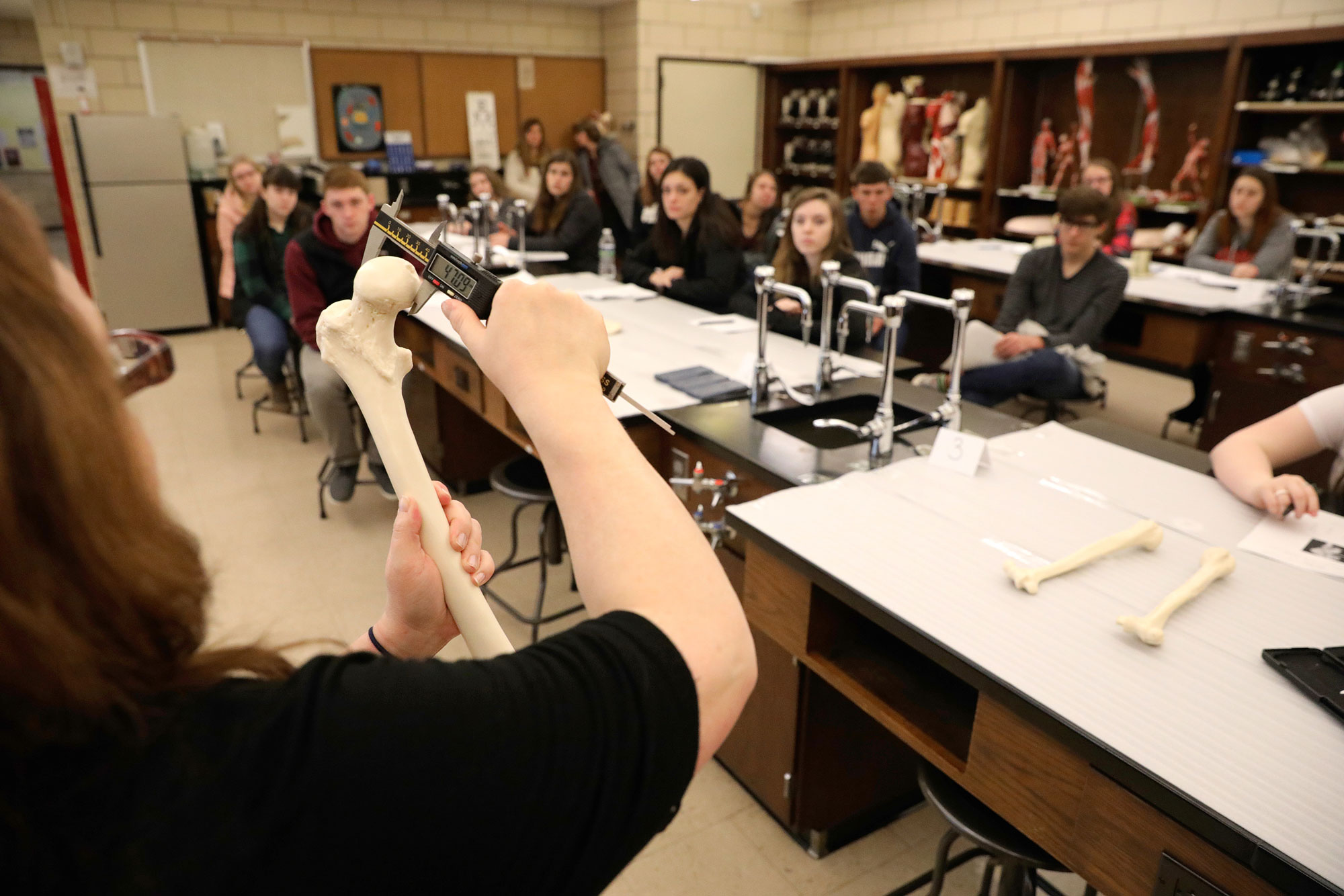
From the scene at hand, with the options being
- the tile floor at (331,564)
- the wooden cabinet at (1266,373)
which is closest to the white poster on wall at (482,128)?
the tile floor at (331,564)

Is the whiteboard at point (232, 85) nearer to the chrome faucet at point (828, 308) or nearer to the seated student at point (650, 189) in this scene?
the seated student at point (650, 189)

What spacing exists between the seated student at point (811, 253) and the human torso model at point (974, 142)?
13.4 ft

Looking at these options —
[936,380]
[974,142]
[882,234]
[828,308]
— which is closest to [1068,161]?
[974,142]

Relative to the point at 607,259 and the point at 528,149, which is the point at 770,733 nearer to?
the point at 607,259

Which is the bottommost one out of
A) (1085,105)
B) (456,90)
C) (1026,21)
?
(1085,105)

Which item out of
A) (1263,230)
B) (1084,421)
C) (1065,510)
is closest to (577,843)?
(1065,510)

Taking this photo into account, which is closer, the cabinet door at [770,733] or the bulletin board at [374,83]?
the cabinet door at [770,733]

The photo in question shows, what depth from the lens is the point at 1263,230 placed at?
471 cm

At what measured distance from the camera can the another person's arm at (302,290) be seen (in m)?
3.47

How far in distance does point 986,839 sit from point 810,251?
244 cm

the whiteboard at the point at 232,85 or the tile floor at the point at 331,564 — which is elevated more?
the whiteboard at the point at 232,85

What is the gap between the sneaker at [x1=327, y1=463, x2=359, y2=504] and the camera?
366 cm

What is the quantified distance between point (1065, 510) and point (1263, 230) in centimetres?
409

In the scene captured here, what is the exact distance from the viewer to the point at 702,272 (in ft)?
13.2
